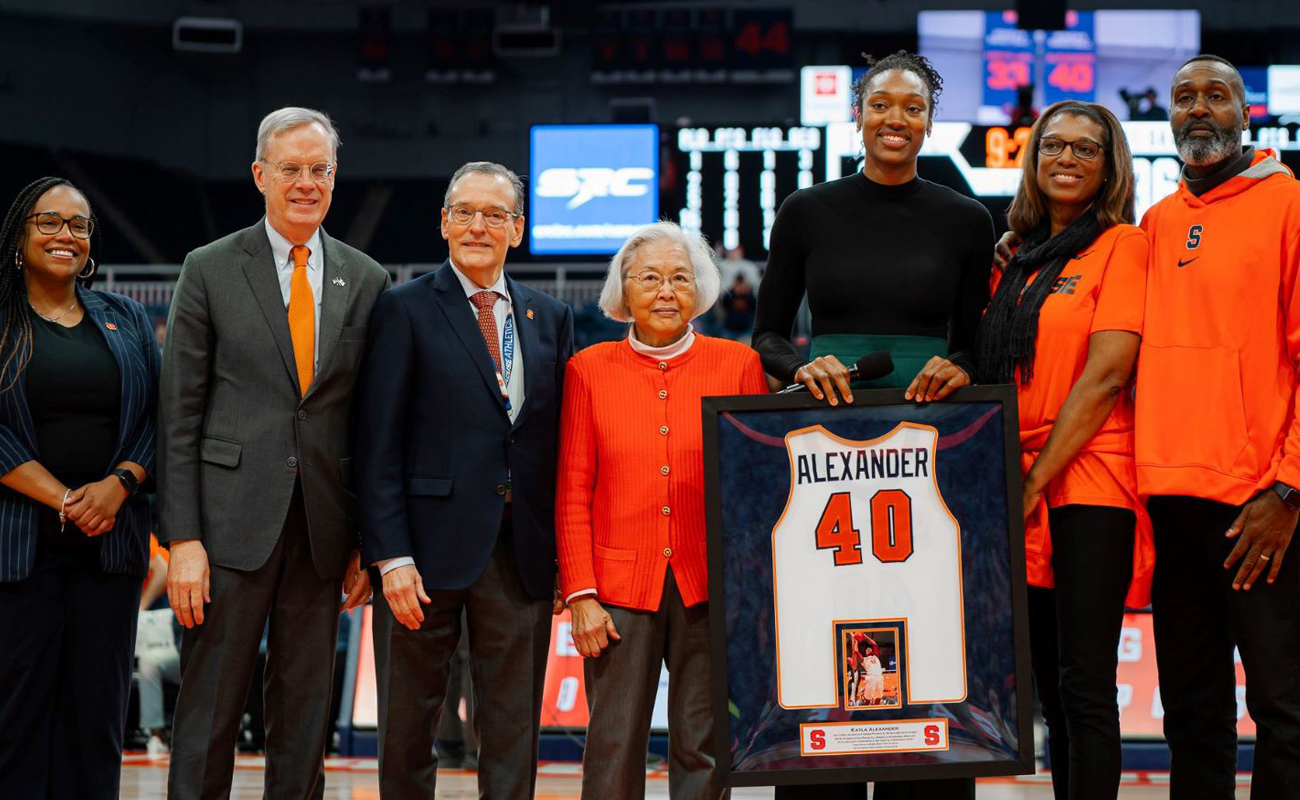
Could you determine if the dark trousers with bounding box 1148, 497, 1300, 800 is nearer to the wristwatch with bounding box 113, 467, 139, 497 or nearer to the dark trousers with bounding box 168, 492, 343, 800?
the dark trousers with bounding box 168, 492, 343, 800

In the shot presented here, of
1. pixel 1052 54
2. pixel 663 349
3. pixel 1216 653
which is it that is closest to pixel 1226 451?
pixel 1216 653

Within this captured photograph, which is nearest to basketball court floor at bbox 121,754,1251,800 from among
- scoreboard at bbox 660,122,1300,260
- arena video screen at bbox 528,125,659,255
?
→ scoreboard at bbox 660,122,1300,260

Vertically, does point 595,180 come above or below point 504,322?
above

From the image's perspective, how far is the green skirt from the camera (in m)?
2.92

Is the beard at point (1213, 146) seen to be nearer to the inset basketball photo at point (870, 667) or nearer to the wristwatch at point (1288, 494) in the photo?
the wristwatch at point (1288, 494)

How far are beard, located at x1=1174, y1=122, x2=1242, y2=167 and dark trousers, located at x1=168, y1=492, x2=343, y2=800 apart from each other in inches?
88.7

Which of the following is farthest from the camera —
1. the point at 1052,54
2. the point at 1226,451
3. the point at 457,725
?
the point at 1052,54

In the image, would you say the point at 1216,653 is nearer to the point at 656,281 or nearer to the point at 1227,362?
the point at 1227,362

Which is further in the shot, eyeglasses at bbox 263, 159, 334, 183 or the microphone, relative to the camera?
eyeglasses at bbox 263, 159, 334, 183

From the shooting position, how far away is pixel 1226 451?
9.31 ft

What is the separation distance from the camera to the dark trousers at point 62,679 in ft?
10.2

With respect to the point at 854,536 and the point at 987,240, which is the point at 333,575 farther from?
the point at 987,240

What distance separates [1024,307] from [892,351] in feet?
1.03

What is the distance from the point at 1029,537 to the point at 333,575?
1636mm
